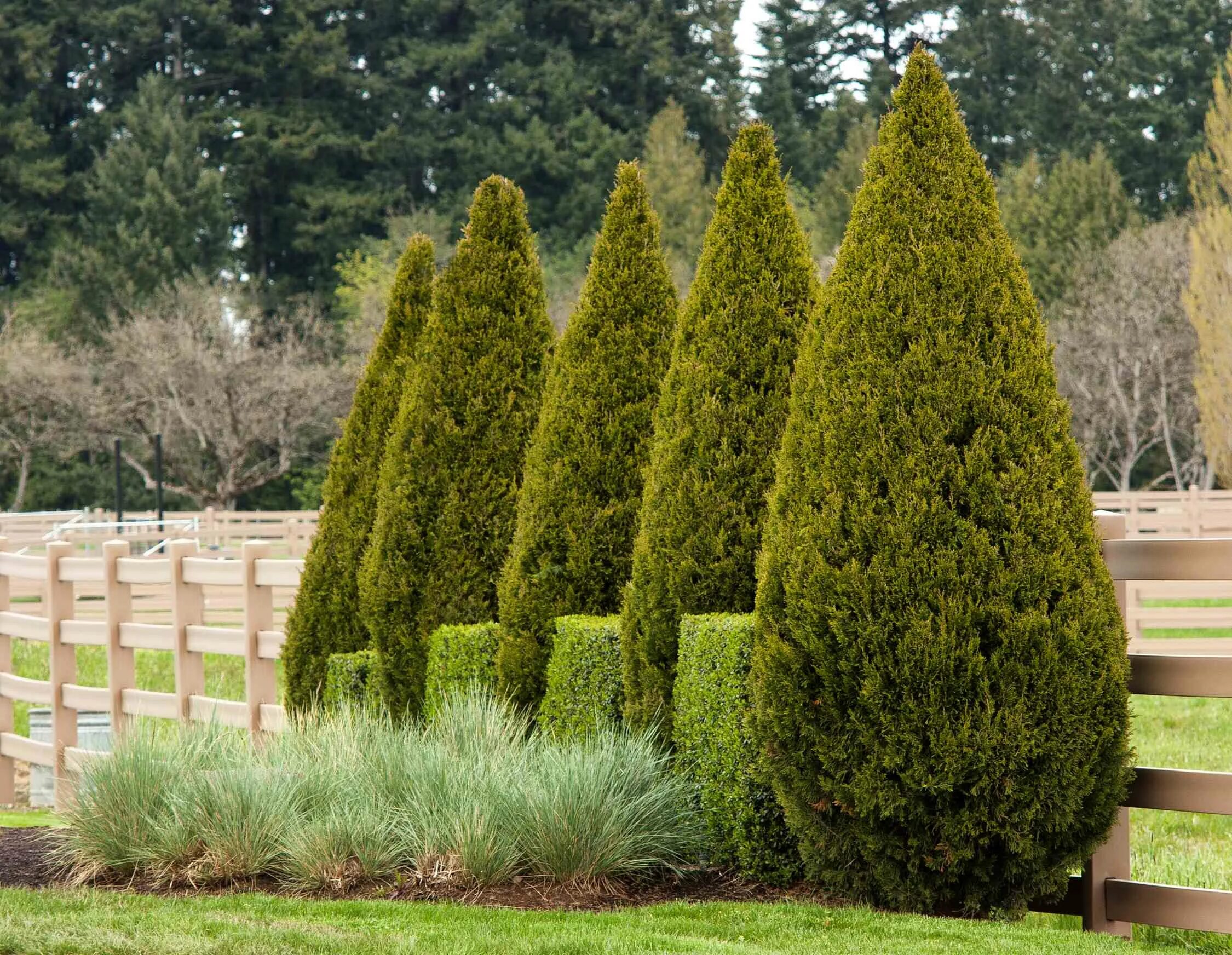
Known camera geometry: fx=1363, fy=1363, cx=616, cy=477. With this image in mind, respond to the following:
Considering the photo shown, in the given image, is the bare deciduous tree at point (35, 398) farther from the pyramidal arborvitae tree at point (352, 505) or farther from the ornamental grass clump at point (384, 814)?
the ornamental grass clump at point (384, 814)

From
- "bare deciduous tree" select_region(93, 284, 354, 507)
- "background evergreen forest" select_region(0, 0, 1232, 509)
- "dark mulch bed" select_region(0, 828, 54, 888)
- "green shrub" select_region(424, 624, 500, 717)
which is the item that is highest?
"background evergreen forest" select_region(0, 0, 1232, 509)

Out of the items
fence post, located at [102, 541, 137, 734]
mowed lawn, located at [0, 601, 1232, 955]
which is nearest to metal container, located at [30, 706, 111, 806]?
fence post, located at [102, 541, 137, 734]

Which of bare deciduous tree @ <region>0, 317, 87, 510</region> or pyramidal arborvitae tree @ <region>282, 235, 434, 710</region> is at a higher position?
bare deciduous tree @ <region>0, 317, 87, 510</region>

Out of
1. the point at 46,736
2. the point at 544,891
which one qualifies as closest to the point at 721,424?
the point at 544,891

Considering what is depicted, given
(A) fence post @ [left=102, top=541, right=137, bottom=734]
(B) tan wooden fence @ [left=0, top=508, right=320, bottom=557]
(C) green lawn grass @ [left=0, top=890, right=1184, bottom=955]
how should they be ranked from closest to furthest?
(C) green lawn grass @ [left=0, top=890, right=1184, bottom=955] < (A) fence post @ [left=102, top=541, right=137, bottom=734] < (B) tan wooden fence @ [left=0, top=508, right=320, bottom=557]

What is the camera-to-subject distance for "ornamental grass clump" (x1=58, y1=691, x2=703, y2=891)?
4828 mm

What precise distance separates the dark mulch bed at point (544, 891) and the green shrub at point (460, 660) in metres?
1.79

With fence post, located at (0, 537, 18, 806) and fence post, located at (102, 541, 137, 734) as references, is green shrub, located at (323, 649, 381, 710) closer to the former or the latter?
fence post, located at (102, 541, 137, 734)

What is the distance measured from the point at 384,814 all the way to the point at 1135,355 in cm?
3537

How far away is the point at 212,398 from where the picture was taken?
34.7 m

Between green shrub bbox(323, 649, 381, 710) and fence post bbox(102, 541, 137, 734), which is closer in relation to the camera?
green shrub bbox(323, 649, 381, 710)

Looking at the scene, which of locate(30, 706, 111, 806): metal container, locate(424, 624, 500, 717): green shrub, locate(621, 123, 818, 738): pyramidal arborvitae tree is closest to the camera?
locate(621, 123, 818, 738): pyramidal arborvitae tree

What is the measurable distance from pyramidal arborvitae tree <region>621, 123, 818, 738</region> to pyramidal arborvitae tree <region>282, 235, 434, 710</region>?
2684 millimetres

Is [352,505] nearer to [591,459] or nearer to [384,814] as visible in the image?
[591,459]
